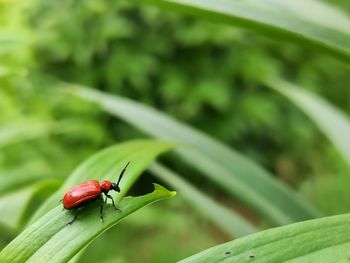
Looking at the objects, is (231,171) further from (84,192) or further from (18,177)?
(18,177)

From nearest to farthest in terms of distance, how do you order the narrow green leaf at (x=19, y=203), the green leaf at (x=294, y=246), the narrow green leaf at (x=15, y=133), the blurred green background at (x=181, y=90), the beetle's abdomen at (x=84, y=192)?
1. the green leaf at (x=294, y=246)
2. the beetle's abdomen at (x=84, y=192)
3. the narrow green leaf at (x=19, y=203)
4. the narrow green leaf at (x=15, y=133)
5. the blurred green background at (x=181, y=90)

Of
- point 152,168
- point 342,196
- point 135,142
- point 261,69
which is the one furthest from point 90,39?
point 135,142

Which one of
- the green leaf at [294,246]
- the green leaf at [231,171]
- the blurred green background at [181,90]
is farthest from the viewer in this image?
the blurred green background at [181,90]

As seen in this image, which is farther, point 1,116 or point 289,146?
point 289,146

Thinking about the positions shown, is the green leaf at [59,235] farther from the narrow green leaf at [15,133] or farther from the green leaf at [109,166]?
the narrow green leaf at [15,133]

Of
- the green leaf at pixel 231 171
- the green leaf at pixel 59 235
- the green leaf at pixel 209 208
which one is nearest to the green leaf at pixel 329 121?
the green leaf at pixel 231 171

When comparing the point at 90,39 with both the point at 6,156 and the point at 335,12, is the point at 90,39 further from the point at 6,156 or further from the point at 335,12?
the point at 335,12
